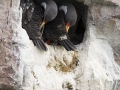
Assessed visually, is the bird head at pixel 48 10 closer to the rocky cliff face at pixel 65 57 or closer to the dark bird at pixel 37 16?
the dark bird at pixel 37 16

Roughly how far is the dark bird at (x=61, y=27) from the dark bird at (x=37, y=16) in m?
0.11

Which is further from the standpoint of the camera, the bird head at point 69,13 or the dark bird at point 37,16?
the bird head at point 69,13

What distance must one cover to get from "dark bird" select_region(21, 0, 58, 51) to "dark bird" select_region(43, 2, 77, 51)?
0.35 ft

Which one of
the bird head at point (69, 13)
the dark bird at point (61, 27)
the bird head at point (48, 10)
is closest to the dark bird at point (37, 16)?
the bird head at point (48, 10)

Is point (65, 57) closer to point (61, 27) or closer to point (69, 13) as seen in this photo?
point (61, 27)

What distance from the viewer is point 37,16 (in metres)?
3.34

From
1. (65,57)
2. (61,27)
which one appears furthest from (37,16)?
(65,57)

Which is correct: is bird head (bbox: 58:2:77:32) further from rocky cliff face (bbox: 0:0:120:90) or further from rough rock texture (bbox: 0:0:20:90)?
rough rock texture (bbox: 0:0:20:90)

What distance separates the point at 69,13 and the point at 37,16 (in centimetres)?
40

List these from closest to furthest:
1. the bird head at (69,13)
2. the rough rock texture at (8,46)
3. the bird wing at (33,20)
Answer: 1. the rough rock texture at (8,46)
2. the bird wing at (33,20)
3. the bird head at (69,13)

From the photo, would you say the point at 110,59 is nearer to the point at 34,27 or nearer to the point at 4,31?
the point at 34,27

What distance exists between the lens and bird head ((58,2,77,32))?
143 inches

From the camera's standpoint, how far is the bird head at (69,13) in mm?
3623

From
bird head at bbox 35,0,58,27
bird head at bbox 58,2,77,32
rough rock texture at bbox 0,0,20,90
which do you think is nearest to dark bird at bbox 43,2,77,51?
bird head at bbox 58,2,77,32
